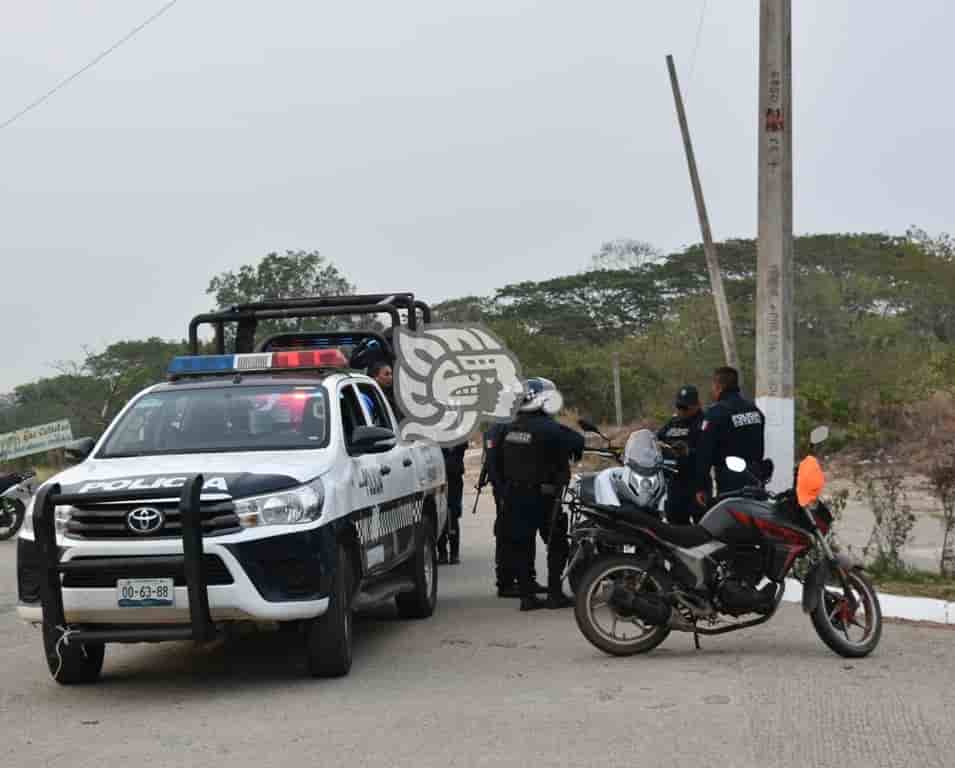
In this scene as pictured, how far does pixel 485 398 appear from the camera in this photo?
2166 centimetres

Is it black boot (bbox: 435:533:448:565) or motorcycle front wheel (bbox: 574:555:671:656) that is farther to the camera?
black boot (bbox: 435:533:448:565)

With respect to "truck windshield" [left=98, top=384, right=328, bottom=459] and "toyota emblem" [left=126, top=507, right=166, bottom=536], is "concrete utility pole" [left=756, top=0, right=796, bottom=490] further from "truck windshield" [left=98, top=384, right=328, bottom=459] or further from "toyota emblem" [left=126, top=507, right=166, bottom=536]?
"toyota emblem" [left=126, top=507, right=166, bottom=536]

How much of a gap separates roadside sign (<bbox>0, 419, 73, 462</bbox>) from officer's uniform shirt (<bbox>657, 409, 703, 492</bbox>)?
18728mm

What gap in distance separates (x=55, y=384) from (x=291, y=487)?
145ft

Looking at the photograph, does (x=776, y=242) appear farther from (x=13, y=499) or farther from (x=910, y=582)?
(x=13, y=499)

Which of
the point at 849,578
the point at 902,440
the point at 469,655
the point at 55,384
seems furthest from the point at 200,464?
the point at 55,384

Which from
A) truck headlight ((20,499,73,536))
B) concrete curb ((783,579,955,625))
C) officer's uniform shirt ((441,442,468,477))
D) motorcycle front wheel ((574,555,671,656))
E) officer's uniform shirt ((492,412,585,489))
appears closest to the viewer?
truck headlight ((20,499,73,536))

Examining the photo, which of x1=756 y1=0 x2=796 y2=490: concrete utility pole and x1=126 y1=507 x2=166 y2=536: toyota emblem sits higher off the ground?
x1=756 y1=0 x2=796 y2=490: concrete utility pole

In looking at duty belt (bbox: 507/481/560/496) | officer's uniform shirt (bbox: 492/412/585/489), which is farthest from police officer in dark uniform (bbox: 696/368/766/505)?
duty belt (bbox: 507/481/560/496)

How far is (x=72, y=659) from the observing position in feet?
26.8

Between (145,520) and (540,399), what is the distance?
151 inches

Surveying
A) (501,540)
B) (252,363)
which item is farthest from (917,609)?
(252,363)

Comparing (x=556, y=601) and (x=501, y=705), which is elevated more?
(x=501, y=705)

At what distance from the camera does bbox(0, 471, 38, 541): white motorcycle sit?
18094 millimetres
